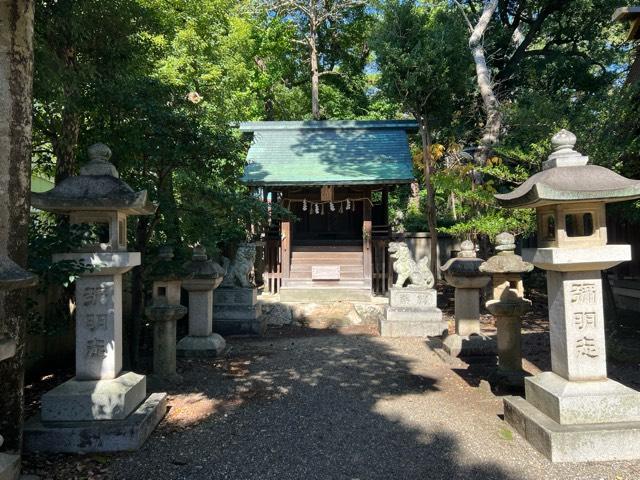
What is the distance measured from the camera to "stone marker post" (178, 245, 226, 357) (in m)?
7.40

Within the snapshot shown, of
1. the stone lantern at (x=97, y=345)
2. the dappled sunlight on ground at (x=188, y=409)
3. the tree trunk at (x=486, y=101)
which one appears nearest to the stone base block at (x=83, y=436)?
the stone lantern at (x=97, y=345)

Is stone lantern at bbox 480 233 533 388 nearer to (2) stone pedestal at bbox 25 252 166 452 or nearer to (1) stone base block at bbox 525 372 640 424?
(1) stone base block at bbox 525 372 640 424

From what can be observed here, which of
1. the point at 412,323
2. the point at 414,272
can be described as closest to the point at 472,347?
the point at 412,323

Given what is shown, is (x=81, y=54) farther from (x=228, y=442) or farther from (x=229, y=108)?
(x=229, y=108)


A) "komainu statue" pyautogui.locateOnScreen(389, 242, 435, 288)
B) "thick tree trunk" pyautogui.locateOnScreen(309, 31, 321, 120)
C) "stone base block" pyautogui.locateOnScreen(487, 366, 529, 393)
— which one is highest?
"thick tree trunk" pyautogui.locateOnScreen(309, 31, 321, 120)

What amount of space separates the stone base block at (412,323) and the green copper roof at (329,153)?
4071 millimetres

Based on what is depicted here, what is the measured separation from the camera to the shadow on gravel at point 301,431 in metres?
3.56

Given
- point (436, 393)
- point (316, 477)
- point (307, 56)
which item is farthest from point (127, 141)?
point (307, 56)

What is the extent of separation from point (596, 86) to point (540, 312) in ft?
27.4

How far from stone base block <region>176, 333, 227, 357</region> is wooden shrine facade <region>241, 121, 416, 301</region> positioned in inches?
184

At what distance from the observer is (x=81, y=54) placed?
618cm

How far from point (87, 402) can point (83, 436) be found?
0.96 feet

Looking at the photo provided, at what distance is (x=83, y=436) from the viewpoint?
383 centimetres

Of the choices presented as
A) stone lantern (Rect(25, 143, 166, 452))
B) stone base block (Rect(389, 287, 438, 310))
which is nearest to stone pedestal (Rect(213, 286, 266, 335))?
stone base block (Rect(389, 287, 438, 310))
